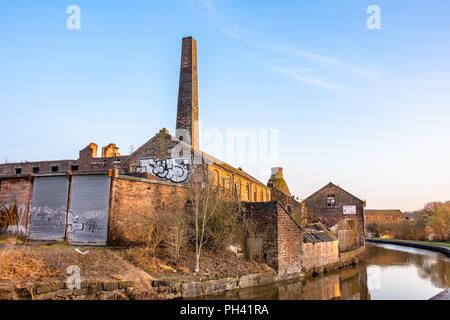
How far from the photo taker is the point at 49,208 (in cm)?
1490

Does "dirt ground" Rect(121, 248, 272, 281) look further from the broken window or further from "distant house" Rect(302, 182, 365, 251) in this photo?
the broken window

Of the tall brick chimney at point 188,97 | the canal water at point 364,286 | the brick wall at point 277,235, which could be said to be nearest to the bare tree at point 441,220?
the canal water at point 364,286

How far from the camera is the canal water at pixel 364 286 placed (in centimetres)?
1290

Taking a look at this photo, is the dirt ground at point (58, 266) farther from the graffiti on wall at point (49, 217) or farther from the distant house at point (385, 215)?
the distant house at point (385, 215)

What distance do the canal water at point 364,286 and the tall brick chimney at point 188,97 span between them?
46.5ft

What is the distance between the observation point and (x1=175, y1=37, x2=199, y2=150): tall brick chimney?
87.2 feet

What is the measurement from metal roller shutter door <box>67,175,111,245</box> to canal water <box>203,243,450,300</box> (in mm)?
5782

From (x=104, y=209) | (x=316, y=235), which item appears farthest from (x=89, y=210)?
(x=316, y=235)

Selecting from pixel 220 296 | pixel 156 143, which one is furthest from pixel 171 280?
pixel 156 143

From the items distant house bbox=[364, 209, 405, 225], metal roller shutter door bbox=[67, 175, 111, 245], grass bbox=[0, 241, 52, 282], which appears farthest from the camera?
distant house bbox=[364, 209, 405, 225]

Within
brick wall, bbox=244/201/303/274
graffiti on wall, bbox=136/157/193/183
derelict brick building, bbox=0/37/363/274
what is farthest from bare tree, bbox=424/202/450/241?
graffiti on wall, bbox=136/157/193/183

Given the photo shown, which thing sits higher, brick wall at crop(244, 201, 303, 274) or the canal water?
brick wall at crop(244, 201, 303, 274)

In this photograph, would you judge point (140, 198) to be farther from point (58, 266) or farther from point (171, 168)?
point (171, 168)

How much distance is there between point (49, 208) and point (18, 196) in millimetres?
1968
